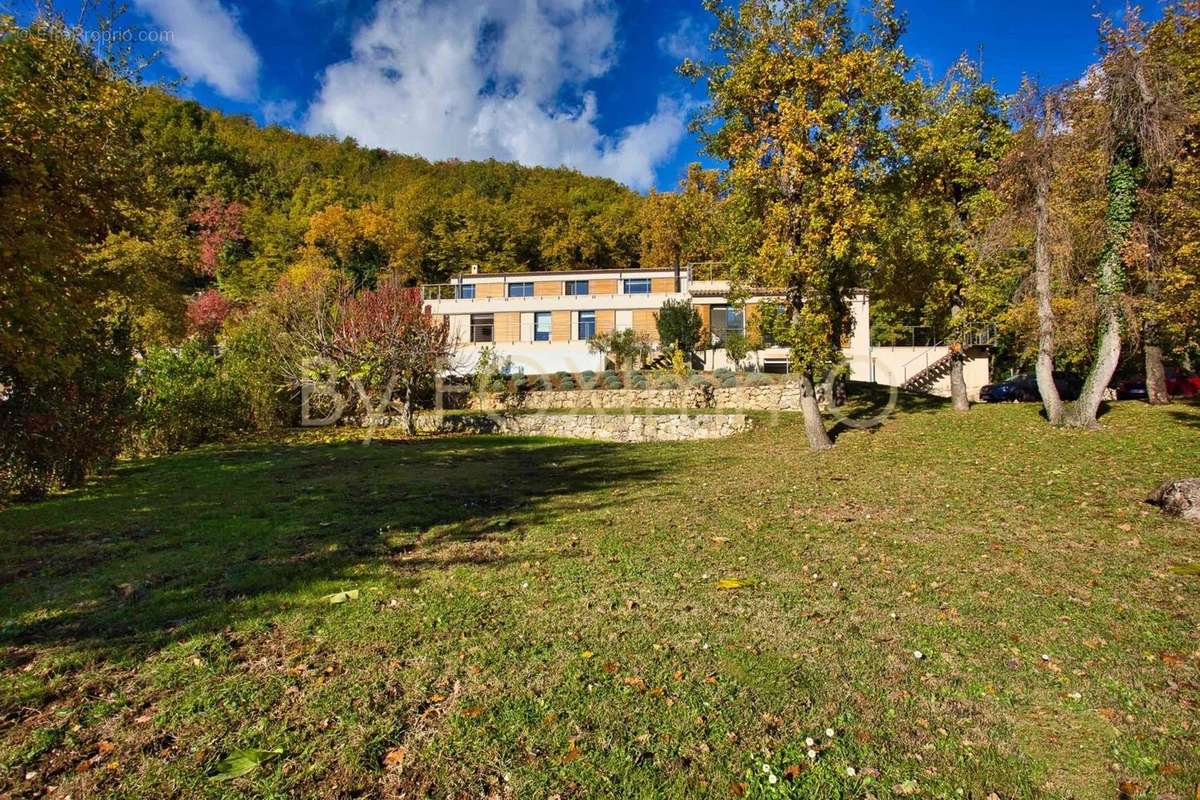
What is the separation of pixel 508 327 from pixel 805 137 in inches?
1049

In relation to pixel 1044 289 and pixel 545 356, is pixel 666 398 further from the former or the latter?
pixel 1044 289

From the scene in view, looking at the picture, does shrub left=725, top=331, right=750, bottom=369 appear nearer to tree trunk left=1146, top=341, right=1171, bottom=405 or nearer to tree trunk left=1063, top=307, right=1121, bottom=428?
tree trunk left=1146, top=341, right=1171, bottom=405

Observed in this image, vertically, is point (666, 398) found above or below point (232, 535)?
above

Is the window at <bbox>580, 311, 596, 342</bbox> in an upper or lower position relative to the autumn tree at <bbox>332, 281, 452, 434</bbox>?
upper

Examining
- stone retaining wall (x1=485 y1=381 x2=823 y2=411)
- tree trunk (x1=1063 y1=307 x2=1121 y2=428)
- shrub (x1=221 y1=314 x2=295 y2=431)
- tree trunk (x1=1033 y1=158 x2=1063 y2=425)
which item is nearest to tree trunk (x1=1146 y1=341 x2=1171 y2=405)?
tree trunk (x1=1033 y1=158 x2=1063 y2=425)

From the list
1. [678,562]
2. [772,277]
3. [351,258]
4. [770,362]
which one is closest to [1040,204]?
[772,277]

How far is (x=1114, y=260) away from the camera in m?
12.9

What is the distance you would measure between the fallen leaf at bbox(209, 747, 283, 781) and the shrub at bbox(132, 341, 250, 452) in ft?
41.3

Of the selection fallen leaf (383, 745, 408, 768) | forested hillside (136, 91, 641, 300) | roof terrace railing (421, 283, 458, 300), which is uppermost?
forested hillside (136, 91, 641, 300)

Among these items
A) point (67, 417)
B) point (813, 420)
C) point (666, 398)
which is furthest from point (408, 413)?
point (813, 420)

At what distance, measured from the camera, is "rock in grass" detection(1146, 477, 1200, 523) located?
6.74m

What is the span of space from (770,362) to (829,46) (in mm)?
19778

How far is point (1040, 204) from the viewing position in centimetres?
1490

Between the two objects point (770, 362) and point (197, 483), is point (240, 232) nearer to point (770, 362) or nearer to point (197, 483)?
point (770, 362)
